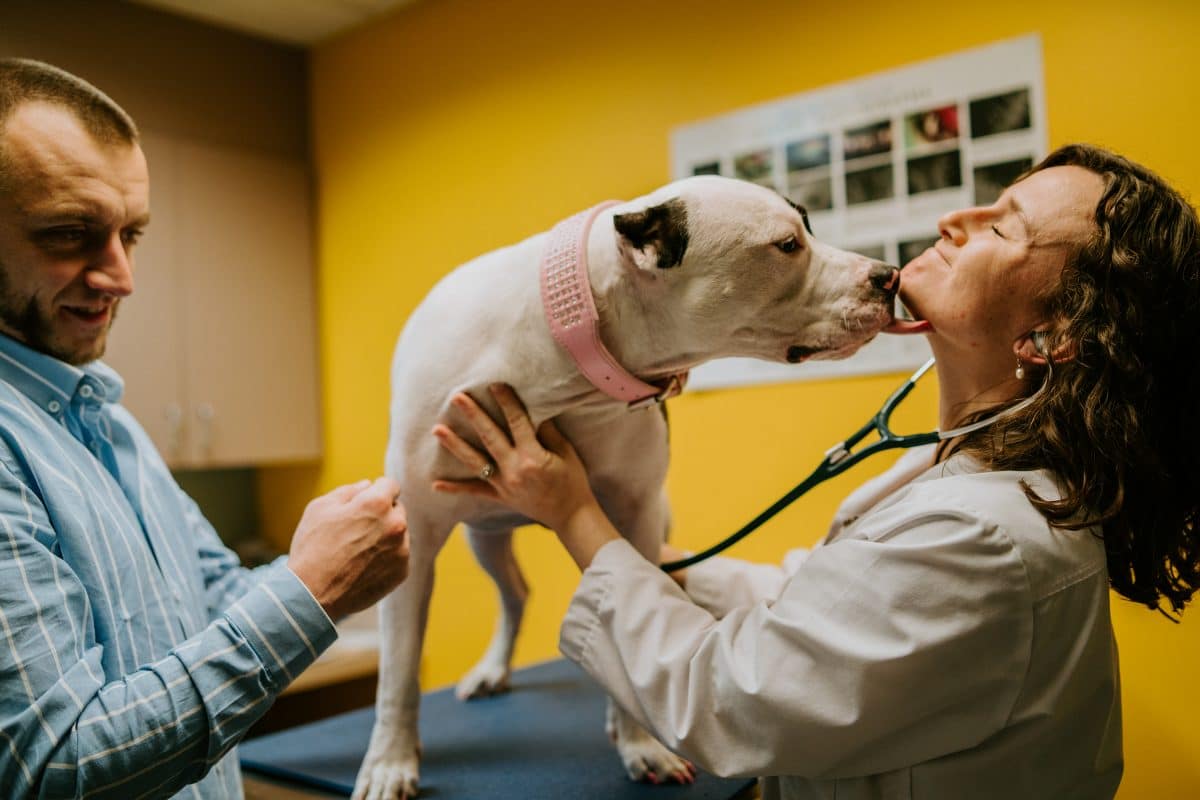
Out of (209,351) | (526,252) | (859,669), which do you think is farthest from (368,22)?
(859,669)

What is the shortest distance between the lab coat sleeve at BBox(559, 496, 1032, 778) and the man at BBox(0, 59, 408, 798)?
1.17ft

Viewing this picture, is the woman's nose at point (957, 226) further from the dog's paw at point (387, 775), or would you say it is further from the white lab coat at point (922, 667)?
the dog's paw at point (387, 775)

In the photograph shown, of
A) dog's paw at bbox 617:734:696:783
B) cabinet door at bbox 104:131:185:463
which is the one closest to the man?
dog's paw at bbox 617:734:696:783

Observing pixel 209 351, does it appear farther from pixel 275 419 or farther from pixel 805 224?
pixel 805 224

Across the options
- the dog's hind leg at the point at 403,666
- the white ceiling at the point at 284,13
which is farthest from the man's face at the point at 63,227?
the white ceiling at the point at 284,13

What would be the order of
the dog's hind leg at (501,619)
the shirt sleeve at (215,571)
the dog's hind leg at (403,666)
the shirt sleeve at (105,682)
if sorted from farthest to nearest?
the dog's hind leg at (501,619)
the shirt sleeve at (215,571)
the dog's hind leg at (403,666)
the shirt sleeve at (105,682)

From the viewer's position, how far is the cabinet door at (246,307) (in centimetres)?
319

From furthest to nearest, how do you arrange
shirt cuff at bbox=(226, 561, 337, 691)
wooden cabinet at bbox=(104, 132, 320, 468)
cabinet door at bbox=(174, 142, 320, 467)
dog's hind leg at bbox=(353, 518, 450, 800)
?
cabinet door at bbox=(174, 142, 320, 467) < wooden cabinet at bbox=(104, 132, 320, 468) < dog's hind leg at bbox=(353, 518, 450, 800) < shirt cuff at bbox=(226, 561, 337, 691)

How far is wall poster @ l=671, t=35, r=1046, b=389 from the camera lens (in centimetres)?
202

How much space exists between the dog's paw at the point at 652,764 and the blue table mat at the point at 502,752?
12 millimetres

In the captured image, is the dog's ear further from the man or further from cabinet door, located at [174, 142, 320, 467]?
cabinet door, located at [174, 142, 320, 467]

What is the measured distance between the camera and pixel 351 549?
40.2 inches

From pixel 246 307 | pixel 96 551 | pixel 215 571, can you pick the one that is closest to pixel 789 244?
pixel 96 551

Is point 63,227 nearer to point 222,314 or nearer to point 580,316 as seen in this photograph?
point 580,316
